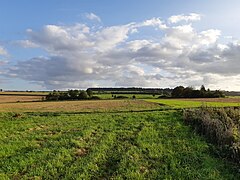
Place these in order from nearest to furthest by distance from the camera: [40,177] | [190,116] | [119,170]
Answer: [40,177], [119,170], [190,116]

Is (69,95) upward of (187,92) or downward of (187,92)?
downward

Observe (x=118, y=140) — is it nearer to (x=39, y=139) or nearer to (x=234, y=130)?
(x=39, y=139)

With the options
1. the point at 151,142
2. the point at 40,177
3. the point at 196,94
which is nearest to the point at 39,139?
the point at 151,142

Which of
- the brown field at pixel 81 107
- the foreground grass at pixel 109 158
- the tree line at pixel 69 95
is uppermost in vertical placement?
the tree line at pixel 69 95

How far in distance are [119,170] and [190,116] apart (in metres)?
18.8

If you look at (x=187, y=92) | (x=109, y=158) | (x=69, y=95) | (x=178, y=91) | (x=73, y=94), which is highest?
(x=178, y=91)

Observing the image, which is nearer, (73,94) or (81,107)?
(81,107)

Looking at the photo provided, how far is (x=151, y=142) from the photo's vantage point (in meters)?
19.1

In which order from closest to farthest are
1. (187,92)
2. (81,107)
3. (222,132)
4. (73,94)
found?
(222,132), (81,107), (73,94), (187,92)

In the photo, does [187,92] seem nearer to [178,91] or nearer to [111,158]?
[178,91]

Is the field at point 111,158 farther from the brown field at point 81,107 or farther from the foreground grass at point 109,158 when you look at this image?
the brown field at point 81,107

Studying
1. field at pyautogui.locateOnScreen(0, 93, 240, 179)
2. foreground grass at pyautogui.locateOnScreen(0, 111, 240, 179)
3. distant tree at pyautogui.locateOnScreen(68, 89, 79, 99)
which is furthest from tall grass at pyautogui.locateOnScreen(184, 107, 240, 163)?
distant tree at pyautogui.locateOnScreen(68, 89, 79, 99)

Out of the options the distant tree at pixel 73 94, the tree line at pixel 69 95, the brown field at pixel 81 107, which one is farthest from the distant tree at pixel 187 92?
the brown field at pixel 81 107

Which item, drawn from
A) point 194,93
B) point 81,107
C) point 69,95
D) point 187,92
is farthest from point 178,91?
point 81,107
